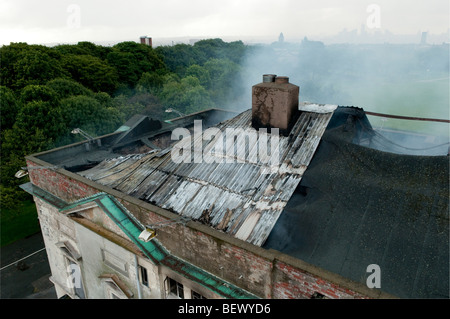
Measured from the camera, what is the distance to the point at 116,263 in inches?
383

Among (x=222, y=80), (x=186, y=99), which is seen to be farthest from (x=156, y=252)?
(x=222, y=80)

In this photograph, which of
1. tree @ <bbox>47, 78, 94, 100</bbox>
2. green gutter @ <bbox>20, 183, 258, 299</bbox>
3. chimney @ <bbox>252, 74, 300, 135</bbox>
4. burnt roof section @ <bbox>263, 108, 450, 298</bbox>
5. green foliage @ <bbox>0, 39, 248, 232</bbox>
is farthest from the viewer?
tree @ <bbox>47, 78, 94, 100</bbox>

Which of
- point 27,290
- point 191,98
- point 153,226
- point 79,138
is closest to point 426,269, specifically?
point 153,226

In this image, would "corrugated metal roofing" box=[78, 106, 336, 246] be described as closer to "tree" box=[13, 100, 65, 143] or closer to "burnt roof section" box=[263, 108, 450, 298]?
"burnt roof section" box=[263, 108, 450, 298]

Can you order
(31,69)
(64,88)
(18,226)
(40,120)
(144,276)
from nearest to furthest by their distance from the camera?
(144,276), (40,120), (18,226), (64,88), (31,69)

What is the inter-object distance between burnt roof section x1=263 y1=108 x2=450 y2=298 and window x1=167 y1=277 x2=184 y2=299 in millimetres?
3160

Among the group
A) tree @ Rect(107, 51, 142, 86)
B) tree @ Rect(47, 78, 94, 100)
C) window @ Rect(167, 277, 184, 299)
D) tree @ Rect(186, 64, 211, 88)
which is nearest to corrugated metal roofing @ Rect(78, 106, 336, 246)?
window @ Rect(167, 277, 184, 299)

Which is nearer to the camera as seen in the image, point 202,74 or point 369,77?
point 369,77

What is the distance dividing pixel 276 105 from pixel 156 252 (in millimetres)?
5457

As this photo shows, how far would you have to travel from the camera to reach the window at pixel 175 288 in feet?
28.0

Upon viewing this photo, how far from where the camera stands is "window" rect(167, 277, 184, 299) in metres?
8.55

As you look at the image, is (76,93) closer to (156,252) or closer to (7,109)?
(7,109)

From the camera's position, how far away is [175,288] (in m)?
8.74
